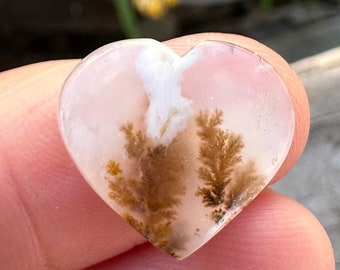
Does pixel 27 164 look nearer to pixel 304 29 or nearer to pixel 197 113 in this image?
pixel 197 113

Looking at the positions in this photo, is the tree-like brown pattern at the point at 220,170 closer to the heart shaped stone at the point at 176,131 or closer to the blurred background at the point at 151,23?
the heart shaped stone at the point at 176,131

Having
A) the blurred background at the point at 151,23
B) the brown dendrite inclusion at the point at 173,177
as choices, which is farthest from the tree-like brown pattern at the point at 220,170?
the blurred background at the point at 151,23

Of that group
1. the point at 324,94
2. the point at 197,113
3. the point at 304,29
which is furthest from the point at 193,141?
the point at 304,29

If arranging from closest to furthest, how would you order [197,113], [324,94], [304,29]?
[197,113] → [324,94] → [304,29]

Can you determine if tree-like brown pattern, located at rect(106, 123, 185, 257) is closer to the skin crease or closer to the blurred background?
the skin crease

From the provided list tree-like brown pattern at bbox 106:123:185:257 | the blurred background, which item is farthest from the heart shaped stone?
the blurred background

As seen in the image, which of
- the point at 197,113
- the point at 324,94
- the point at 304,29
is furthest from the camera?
the point at 304,29

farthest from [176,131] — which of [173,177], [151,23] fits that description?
[151,23]
